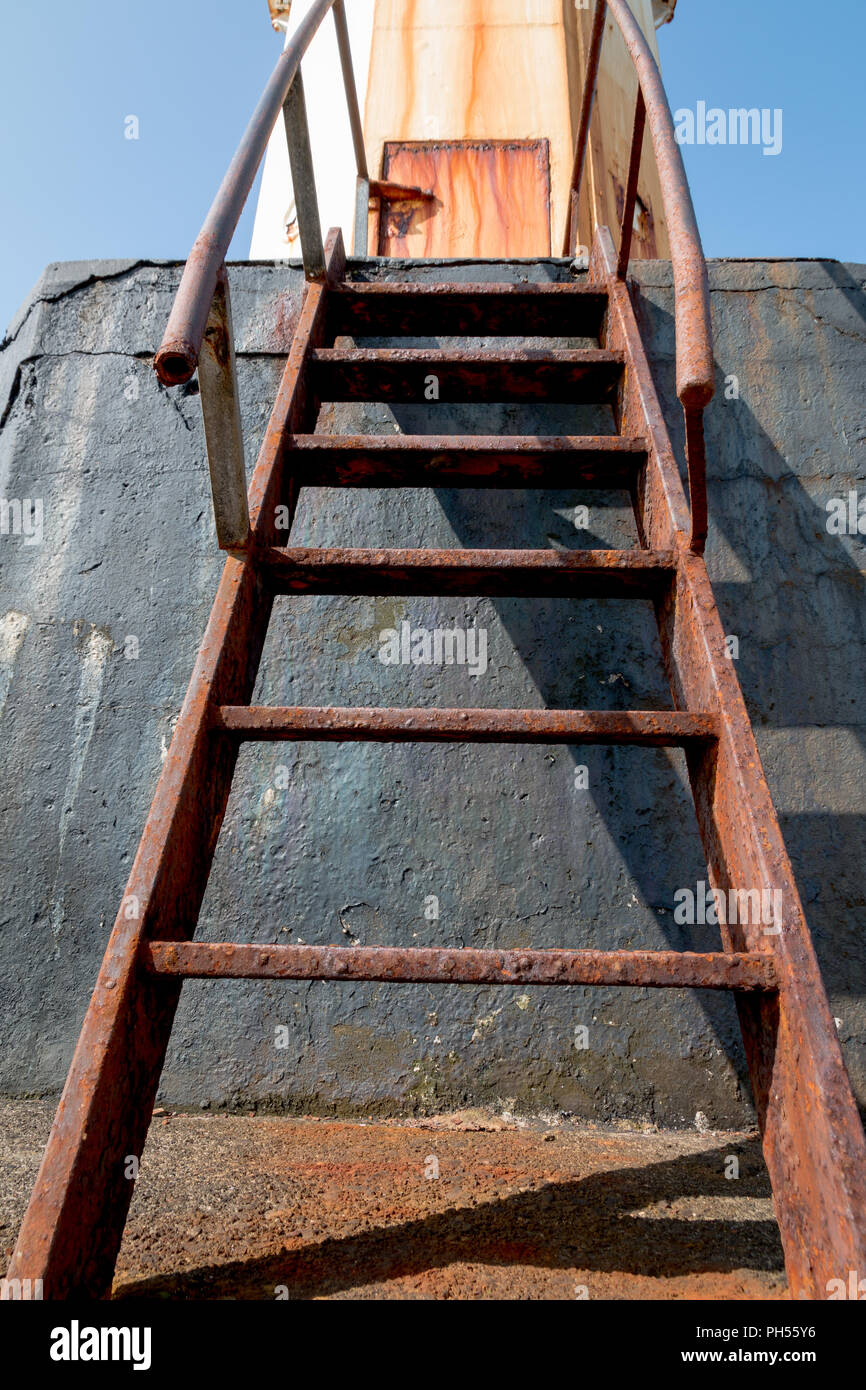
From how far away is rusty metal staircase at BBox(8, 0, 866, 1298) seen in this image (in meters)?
0.98

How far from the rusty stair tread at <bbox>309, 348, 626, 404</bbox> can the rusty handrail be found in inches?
20.2

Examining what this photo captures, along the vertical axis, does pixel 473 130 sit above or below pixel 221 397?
above

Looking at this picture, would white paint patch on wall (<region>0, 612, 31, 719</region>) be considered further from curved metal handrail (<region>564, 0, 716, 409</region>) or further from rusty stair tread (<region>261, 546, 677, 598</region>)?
curved metal handrail (<region>564, 0, 716, 409</region>)

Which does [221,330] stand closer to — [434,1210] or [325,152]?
[434,1210]

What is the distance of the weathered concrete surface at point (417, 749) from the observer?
2059mm

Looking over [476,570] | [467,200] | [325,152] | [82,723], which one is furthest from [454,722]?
[325,152]

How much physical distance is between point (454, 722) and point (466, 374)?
1070 mm

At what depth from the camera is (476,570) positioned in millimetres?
1611

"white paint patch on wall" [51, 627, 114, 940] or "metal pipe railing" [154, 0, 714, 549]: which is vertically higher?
"metal pipe railing" [154, 0, 714, 549]

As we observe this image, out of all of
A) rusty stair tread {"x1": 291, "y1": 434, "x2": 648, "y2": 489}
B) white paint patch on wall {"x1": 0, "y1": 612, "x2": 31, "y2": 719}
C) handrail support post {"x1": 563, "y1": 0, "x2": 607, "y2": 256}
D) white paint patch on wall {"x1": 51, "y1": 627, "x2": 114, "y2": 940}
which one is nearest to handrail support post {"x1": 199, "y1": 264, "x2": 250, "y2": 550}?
rusty stair tread {"x1": 291, "y1": 434, "x2": 648, "y2": 489}

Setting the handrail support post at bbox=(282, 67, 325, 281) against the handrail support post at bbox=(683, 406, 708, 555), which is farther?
the handrail support post at bbox=(282, 67, 325, 281)
